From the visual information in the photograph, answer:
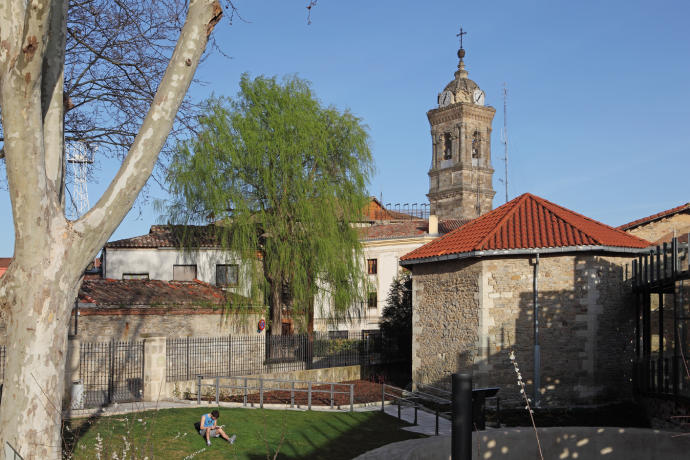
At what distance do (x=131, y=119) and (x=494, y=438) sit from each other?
26.7 feet

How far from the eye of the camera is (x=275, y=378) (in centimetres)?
2234

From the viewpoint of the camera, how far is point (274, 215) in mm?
26953

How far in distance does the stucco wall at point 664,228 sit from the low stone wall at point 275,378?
12.0 metres

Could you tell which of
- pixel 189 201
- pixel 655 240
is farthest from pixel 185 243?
pixel 655 240

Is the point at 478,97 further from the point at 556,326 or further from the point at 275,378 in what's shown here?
the point at 556,326

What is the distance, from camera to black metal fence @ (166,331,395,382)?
20.9m

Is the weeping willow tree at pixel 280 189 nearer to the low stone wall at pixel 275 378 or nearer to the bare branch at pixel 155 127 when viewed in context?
the low stone wall at pixel 275 378

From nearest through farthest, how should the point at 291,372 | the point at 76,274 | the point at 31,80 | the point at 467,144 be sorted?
the point at 31,80, the point at 76,274, the point at 291,372, the point at 467,144

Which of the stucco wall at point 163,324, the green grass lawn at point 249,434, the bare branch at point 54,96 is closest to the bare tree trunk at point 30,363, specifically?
the bare branch at point 54,96

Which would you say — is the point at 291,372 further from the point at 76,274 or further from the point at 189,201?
the point at 76,274

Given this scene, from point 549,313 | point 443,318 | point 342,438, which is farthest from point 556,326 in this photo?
point 342,438

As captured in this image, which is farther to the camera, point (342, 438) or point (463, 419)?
point (342, 438)

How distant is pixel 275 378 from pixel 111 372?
5906 mm

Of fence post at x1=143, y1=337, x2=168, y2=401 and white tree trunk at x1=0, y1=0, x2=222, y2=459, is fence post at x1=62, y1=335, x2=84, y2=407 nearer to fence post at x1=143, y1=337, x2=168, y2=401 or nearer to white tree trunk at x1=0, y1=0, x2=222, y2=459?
fence post at x1=143, y1=337, x2=168, y2=401
